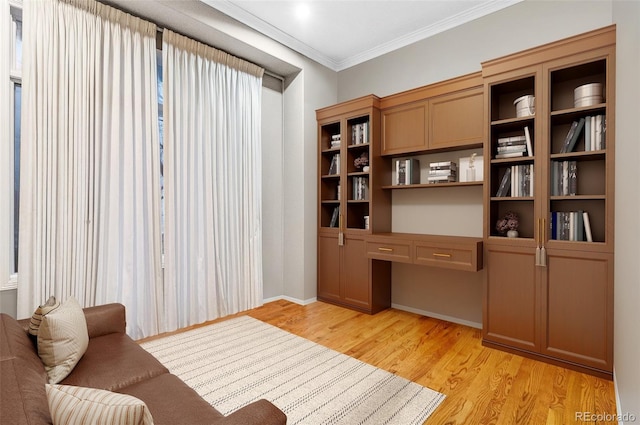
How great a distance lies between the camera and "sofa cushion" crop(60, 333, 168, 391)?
4.66ft

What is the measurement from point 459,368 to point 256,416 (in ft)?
6.11

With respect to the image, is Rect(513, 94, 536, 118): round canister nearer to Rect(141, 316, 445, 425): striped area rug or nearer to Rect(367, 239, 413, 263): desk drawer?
Rect(367, 239, 413, 263): desk drawer

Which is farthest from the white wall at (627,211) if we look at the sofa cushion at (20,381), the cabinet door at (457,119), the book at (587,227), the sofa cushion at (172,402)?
the sofa cushion at (20,381)

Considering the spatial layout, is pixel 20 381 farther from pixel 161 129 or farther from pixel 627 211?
pixel 627 211

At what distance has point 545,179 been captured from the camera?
241 centimetres

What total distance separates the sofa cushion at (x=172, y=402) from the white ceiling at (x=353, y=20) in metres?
3.02

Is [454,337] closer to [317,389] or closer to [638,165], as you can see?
[317,389]

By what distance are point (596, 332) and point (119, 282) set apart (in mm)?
3634

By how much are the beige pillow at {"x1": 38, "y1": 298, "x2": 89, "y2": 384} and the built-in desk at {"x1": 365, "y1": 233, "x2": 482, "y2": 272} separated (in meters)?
2.54

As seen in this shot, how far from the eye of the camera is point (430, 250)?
9.81 feet

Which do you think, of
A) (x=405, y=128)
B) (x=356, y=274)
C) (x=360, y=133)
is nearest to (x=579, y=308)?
→ (x=356, y=274)

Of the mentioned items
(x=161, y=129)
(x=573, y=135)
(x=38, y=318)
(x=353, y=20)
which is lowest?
(x=38, y=318)

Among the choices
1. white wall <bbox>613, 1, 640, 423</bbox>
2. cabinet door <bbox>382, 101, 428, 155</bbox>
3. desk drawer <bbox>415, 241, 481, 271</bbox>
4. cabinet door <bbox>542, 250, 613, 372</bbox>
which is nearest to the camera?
white wall <bbox>613, 1, 640, 423</bbox>

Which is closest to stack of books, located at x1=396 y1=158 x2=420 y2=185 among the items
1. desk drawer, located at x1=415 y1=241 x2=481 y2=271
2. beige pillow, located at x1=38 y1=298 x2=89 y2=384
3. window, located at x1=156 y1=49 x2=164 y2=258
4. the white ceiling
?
desk drawer, located at x1=415 y1=241 x2=481 y2=271
